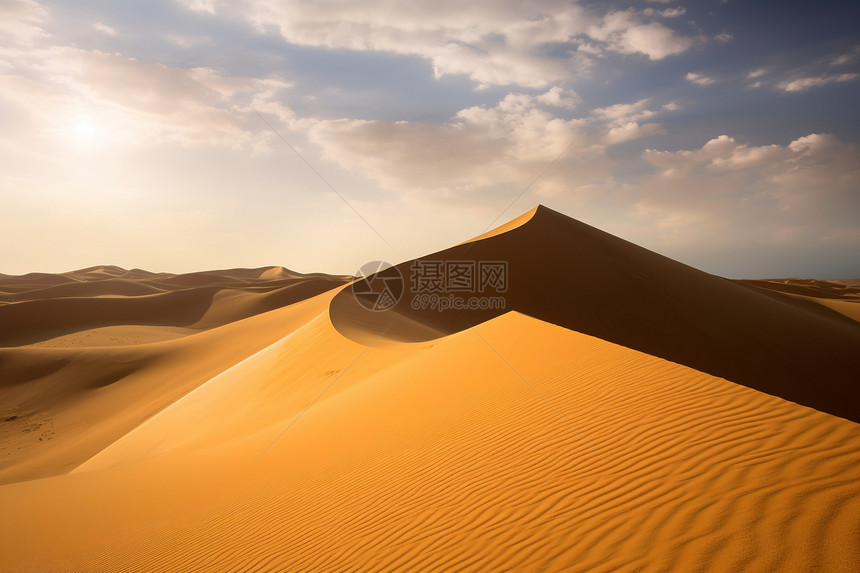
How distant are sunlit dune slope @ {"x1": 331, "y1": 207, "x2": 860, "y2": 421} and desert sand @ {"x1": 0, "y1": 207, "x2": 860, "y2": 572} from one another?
0.13m

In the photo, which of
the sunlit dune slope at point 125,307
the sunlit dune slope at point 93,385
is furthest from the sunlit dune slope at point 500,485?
the sunlit dune slope at point 125,307

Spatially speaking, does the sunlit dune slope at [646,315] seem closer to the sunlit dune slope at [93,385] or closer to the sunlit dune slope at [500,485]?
the sunlit dune slope at [500,485]

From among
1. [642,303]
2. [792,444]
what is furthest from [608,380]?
[642,303]

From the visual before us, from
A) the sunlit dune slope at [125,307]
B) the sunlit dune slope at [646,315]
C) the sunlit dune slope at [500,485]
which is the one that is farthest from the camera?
the sunlit dune slope at [125,307]

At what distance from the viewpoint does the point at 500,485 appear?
14.0 ft

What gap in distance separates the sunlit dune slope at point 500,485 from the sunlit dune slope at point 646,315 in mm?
6497

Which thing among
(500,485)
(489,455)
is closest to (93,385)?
(489,455)

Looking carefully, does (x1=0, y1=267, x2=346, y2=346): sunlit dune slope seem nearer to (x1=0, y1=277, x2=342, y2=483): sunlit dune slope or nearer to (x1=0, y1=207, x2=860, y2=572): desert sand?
(x1=0, y1=277, x2=342, y2=483): sunlit dune slope

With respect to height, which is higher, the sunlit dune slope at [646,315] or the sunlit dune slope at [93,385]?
the sunlit dune slope at [646,315]

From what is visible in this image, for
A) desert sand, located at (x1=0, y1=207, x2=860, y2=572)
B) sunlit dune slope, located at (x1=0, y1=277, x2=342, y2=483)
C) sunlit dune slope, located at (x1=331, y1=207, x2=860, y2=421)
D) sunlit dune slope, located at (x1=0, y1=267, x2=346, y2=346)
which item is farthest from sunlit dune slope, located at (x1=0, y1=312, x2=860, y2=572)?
sunlit dune slope, located at (x1=0, y1=267, x2=346, y2=346)

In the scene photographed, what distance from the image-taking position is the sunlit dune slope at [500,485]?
9.77 feet

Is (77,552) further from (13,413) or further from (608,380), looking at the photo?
(13,413)

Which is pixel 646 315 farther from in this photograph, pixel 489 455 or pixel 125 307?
pixel 125 307

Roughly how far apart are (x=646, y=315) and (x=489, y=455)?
1286cm
